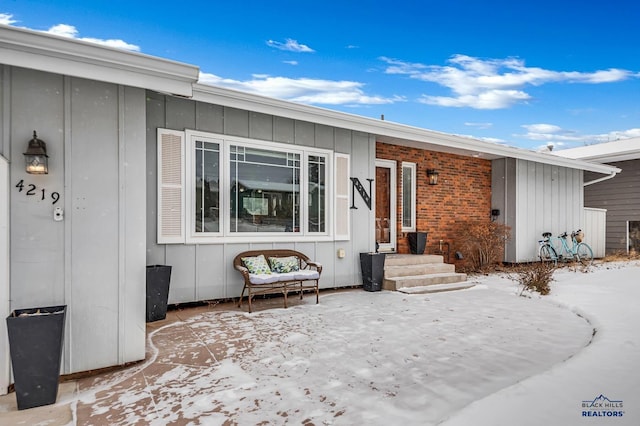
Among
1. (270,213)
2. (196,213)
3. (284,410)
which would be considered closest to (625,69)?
(270,213)

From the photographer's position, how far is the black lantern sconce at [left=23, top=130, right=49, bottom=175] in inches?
109

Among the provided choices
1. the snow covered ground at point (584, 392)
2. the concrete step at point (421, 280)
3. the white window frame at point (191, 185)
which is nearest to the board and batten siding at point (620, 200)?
the concrete step at point (421, 280)

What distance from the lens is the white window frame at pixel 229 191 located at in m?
5.34

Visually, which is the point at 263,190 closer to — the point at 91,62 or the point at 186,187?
the point at 186,187

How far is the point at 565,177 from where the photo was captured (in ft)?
35.2

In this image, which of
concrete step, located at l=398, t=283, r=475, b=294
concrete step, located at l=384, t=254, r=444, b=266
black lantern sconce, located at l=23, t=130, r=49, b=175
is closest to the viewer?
black lantern sconce, located at l=23, t=130, r=49, b=175

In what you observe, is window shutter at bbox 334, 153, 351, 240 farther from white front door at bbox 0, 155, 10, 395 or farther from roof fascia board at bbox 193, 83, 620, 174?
white front door at bbox 0, 155, 10, 395

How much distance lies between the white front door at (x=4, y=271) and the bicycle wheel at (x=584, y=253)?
474 inches

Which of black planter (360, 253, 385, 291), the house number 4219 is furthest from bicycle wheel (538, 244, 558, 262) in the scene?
the house number 4219

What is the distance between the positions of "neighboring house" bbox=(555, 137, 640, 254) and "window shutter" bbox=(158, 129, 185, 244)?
37.5 ft

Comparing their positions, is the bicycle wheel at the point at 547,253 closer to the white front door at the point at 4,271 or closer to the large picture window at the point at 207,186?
the large picture window at the point at 207,186

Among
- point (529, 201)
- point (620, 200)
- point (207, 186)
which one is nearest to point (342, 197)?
point (207, 186)

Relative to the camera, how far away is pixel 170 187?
520cm

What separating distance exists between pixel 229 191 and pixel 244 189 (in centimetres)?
24
